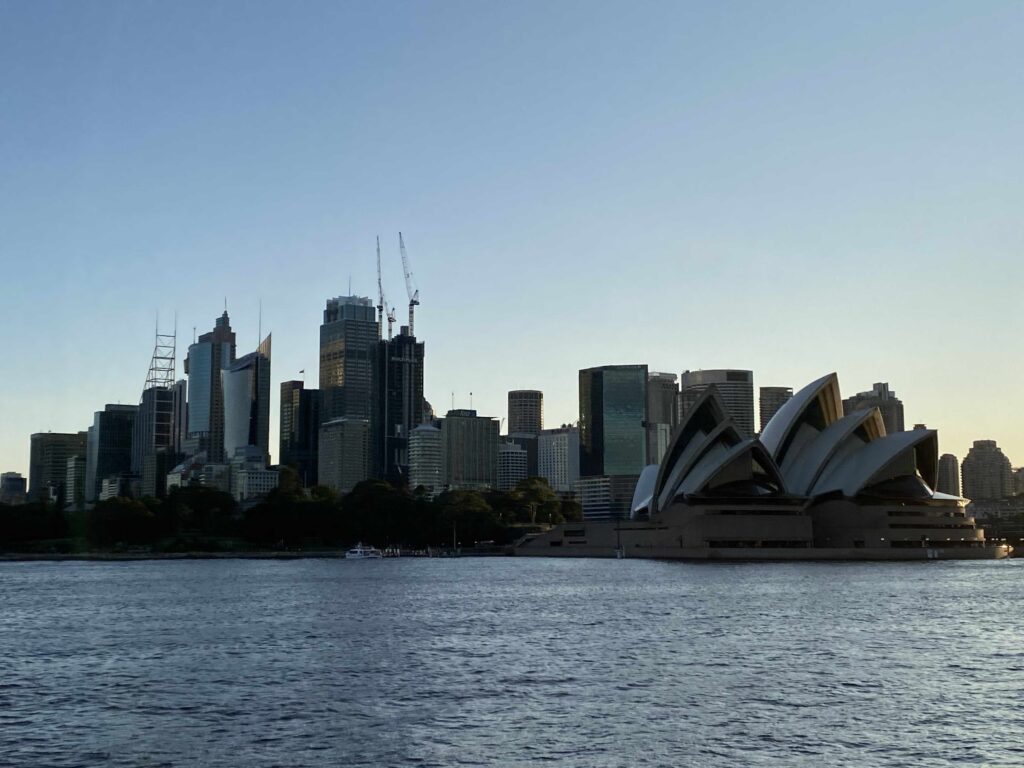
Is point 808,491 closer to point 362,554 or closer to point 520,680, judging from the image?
point 362,554

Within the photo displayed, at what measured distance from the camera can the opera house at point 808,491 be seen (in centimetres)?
11788

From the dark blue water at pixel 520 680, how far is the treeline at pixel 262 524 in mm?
92490

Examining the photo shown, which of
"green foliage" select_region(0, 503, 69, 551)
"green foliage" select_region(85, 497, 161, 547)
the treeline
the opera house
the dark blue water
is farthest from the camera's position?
"green foliage" select_region(0, 503, 69, 551)

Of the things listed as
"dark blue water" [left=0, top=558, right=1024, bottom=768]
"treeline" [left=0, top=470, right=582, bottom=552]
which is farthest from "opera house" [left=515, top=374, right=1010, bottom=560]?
"dark blue water" [left=0, top=558, right=1024, bottom=768]

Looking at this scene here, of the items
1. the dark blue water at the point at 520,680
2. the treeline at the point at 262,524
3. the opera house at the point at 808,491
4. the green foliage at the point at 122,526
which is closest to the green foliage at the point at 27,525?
the treeline at the point at 262,524

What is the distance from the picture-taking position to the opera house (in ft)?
387

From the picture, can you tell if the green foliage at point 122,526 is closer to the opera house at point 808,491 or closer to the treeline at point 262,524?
the treeline at point 262,524

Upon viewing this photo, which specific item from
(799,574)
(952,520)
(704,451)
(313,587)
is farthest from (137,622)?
(952,520)

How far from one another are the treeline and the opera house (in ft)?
156

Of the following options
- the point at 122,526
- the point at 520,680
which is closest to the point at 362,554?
the point at 122,526

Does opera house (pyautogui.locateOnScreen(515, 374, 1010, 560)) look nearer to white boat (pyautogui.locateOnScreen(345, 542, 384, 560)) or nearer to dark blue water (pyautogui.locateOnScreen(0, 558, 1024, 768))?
white boat (pyautogui.locateOnScreen(345, 542, 384, 560))

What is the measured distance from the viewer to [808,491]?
398 feet

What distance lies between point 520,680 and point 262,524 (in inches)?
5118

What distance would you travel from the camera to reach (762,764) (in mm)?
22391
